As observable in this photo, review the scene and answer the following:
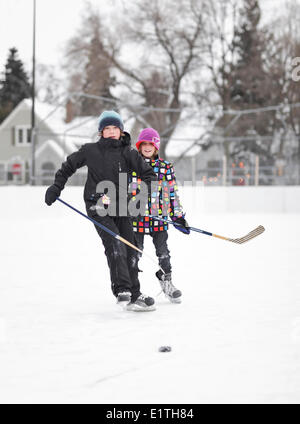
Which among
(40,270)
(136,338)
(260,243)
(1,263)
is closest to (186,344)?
(136,338)

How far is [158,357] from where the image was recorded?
2.88 m

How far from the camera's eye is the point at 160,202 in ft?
14.3

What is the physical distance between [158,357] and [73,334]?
63cm

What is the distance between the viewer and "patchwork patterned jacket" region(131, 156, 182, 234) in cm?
431

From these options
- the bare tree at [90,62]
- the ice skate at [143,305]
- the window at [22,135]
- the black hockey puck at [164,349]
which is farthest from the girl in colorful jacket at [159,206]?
the window at [22,135]

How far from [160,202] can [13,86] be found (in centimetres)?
4085

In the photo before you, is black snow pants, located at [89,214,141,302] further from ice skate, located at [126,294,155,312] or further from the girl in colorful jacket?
the girl in colorful jacket

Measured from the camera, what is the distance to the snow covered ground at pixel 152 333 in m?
2.44

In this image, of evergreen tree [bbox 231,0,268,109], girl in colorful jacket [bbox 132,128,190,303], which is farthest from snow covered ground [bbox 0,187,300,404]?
evergreen tree [bbox 231,0,268,109]

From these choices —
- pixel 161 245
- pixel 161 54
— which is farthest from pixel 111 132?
pixel 161 54

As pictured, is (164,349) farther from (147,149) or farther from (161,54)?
(161,54)

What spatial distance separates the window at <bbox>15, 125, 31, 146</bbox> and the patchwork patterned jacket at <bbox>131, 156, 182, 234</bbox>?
99.6 feet

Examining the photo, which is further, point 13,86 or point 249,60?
point 13,86

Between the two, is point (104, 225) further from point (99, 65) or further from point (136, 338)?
point (99, 65)
